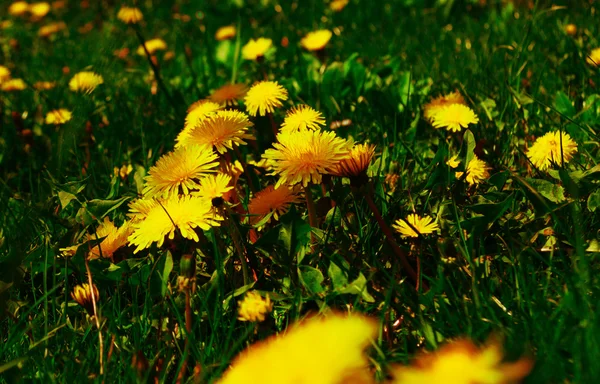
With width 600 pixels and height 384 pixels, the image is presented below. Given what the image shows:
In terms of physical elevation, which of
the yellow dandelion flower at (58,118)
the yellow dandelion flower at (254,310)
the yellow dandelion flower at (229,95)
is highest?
the yellow dandelion flower at (229,95)

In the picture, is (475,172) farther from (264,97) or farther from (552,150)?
(264,97)

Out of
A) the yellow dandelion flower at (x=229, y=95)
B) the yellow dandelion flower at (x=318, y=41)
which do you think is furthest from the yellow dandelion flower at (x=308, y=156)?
the yellow dandelion flower at (x=318, y=41)

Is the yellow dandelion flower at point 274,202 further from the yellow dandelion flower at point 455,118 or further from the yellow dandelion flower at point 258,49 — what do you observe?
the yellow dandelion flower at point 258,49

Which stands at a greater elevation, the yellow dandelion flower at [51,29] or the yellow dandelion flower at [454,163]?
the yellow dandelion flower at [51,29]

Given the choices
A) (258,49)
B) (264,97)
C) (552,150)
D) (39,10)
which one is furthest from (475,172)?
(39,10)

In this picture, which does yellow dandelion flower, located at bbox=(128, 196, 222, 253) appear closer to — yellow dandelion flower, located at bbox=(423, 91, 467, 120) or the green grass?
the green grass

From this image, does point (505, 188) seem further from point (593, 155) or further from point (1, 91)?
point (1, 91)

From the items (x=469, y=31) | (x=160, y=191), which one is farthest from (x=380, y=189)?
(x=469, y=31)
